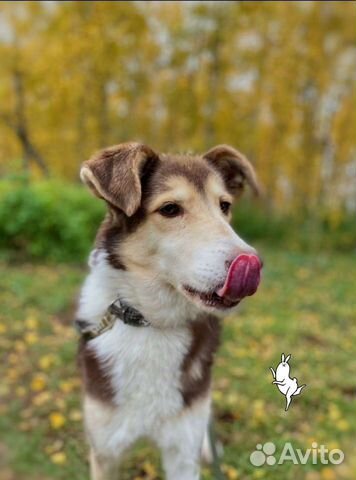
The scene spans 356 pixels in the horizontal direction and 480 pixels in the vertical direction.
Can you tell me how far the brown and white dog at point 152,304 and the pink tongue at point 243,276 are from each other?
23cm

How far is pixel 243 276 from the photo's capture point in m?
1.94

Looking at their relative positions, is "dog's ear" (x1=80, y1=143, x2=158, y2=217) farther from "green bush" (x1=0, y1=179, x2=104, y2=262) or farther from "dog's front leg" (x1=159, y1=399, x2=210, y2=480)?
"green bush" (x1=0, y1=179, x2=104, y2=262)

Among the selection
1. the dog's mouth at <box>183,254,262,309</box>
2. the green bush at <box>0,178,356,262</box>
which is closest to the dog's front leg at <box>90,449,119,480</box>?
the dog's mouth at <box>183,254,262,309</box>

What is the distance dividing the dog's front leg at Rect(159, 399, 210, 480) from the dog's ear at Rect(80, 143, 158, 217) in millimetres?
1130

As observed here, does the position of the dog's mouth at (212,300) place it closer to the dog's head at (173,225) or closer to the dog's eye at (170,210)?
the dog's head at (173,225)

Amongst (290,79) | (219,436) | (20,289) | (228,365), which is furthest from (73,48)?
(219,436)

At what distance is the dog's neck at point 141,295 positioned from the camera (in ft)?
8.04

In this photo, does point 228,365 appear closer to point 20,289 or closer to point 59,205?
point 20,289

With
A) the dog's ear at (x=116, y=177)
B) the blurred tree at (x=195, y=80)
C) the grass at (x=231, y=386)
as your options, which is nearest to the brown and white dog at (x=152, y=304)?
the dog's ear at (x=116, y=177)

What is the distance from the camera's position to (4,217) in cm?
902

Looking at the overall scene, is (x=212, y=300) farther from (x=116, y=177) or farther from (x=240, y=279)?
(x=116, y=177)

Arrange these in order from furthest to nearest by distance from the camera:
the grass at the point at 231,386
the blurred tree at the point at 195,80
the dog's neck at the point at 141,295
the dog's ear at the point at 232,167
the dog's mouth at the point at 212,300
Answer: the blurred tree at the point at 195,80, the grass at the point at 231,386, the dog's ear at the point at 232,167, the dog's neck at the point at 141,295, the dog's mouth at the point at 212,300

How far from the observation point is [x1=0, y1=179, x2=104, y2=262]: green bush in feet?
29.6

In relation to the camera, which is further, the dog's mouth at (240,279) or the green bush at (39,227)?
the green bush at (39,227)
